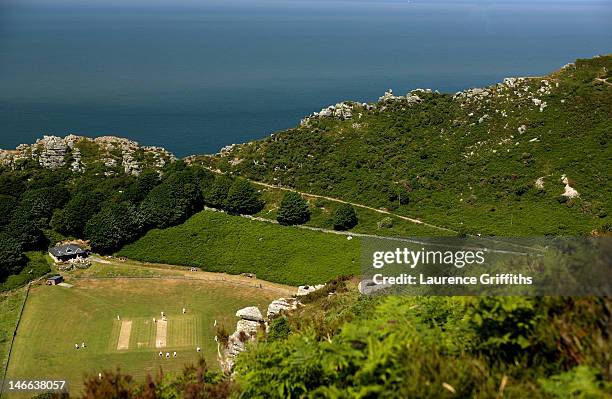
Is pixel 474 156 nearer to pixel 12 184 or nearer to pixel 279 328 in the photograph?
pixel 279 328

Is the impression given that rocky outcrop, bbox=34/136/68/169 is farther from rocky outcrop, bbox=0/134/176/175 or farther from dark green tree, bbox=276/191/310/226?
dark green tree, bbox=276/191/310/226

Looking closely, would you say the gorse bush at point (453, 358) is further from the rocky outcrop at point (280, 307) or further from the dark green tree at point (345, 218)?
the dark green tree at point (345, 218)

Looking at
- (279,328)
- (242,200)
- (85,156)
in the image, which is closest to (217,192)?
(242,200)

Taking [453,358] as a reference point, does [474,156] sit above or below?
below


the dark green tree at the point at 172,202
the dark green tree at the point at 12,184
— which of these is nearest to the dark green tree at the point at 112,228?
the dark green tree at the point at 172,202

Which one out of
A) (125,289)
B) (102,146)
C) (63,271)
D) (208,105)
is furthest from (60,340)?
(208,105)

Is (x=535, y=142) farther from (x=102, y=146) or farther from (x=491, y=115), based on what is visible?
(x=102, y=146)
